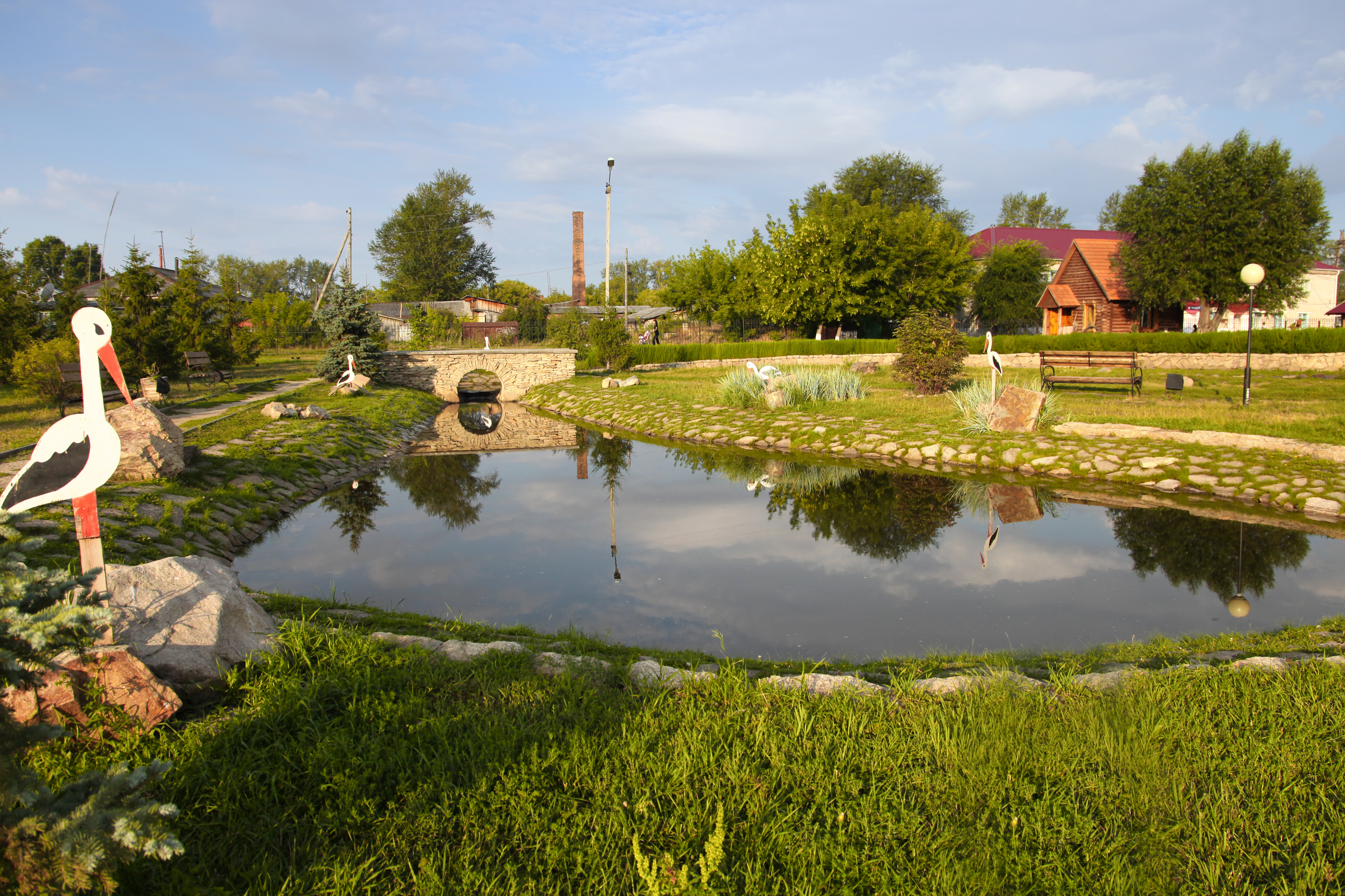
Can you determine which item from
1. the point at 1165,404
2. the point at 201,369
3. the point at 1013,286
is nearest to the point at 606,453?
the point at 1165,404

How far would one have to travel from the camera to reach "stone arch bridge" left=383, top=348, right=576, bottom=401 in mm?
23375

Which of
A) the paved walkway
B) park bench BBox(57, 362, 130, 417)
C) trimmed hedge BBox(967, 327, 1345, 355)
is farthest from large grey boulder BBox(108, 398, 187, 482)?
trimmed hedge BBox(967, 327, 1345, 355)

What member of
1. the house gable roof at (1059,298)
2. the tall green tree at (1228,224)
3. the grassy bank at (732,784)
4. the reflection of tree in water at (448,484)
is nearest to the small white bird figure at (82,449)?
the grassy bank at (732,784)

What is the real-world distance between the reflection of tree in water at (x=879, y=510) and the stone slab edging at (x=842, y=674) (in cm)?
315

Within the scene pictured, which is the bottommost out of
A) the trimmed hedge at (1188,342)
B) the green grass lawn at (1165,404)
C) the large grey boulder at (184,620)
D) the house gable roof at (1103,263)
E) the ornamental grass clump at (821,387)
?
the large grey boulder at (184,620)

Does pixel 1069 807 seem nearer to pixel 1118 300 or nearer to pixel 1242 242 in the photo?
pixel 1242 242

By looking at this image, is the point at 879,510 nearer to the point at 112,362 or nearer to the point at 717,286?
the point at 112,362

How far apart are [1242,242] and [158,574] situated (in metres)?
33.7

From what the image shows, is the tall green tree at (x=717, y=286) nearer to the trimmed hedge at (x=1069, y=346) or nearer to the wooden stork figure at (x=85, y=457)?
the trimmed hedge at (x=1069, y=346)

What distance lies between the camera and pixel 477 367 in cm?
2428

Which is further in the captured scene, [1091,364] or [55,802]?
[1091,364]

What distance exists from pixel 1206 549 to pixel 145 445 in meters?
10.8

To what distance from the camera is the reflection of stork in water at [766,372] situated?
1574cm

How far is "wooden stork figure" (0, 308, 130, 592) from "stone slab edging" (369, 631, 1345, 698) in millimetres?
1438
